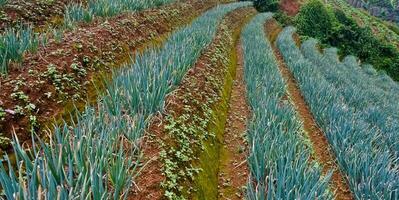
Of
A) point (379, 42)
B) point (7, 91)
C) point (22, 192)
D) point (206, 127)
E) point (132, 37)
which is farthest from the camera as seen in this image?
point (379, 42)

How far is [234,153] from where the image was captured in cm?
548

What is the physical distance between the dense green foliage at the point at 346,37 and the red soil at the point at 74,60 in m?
19.4

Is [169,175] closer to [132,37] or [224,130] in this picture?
[224,130]

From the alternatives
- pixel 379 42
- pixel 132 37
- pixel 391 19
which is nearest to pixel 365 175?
pixel 132 37

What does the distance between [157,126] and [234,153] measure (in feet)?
5.74

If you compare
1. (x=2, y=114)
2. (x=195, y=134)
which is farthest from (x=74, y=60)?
(x=195, y=134)

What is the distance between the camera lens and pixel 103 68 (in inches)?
236

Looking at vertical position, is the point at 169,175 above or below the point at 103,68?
below

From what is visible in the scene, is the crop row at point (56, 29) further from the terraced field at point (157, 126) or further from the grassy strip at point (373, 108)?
the grassy strip at point (373, 108)

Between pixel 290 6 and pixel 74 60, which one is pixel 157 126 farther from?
pixel 290 6

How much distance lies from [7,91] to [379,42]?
87.4 ft

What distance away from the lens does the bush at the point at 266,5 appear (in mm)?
28516

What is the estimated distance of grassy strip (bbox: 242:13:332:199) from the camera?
3354mm

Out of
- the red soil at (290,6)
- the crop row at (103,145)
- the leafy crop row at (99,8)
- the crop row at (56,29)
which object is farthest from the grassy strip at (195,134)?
the red soil at (290,6)
